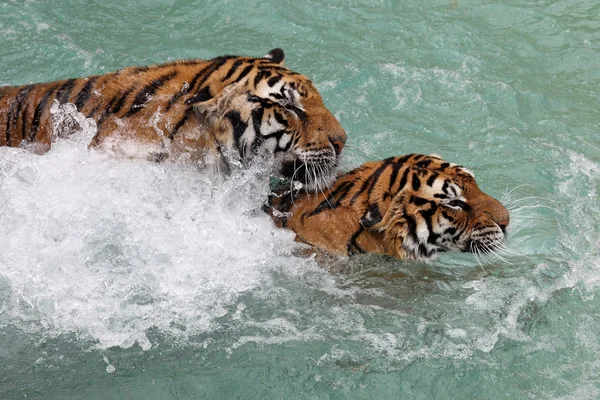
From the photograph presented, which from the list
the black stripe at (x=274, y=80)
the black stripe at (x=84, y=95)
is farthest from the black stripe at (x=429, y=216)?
the black stripe at (x=84, y=95)

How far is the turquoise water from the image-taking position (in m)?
3.49

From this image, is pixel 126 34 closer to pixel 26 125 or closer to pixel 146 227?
pixel 26 125

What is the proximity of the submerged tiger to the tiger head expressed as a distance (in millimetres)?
155

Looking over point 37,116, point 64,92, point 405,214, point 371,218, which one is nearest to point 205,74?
point 64,92

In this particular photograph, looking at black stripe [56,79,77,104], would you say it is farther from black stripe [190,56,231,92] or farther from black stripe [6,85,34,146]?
black stripe [190,56,231,92]

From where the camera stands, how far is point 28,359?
3463mm

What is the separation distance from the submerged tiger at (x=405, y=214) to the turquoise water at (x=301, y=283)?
143 mm

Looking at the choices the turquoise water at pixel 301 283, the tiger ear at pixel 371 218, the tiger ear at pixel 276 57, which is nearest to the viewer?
the turquoise water at pixel 301 283

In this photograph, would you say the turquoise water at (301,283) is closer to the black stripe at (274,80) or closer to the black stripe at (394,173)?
the black stripe at (394,173)

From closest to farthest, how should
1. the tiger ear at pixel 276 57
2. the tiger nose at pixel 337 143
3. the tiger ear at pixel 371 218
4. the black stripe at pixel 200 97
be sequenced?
1. the tiger ear at pixel 371 218
2. the tiger nose at pixel 337 143
3. the black stripe at pixel 200 97
4. the tiger ear at pixel 276 57

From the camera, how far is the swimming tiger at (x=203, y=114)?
3.97 meters

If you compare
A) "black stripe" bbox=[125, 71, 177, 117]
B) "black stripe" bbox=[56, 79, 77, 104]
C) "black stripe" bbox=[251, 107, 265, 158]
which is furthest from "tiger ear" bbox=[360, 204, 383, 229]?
"black stripe" bbox=[56, 79, 77, 104]

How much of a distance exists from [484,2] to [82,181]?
398 centimetres

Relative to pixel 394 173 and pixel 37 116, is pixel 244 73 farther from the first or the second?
pixel 37 116
